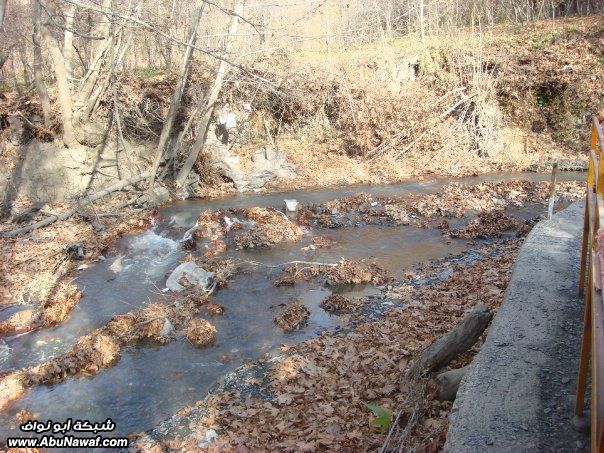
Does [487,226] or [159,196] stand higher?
[159,196]

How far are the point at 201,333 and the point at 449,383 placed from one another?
4427 mm

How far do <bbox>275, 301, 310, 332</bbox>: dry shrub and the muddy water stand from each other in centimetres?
15

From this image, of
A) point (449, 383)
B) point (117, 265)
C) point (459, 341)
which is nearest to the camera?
point (449, 383)

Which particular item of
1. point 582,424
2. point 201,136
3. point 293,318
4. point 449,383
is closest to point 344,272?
point 293,318

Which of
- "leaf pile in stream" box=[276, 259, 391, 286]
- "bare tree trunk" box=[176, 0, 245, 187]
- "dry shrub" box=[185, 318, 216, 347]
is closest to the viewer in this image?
"dry shrub" box=[185, 318, 216, 347]

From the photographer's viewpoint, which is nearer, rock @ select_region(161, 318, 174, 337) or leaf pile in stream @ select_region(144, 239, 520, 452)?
leaf pile in stream @ select_region(144, 239, 520, 452)

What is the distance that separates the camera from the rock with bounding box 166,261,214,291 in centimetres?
1010

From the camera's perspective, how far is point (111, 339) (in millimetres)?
8023

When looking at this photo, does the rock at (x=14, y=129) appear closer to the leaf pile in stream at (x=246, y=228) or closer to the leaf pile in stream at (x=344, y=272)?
the leaf pile in stream at (x=246, y=228)

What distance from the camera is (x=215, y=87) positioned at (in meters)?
17.4

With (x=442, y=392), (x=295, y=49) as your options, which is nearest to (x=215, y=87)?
(x=295, y=49)

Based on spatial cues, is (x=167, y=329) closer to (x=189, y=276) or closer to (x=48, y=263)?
(x=189, y=276)

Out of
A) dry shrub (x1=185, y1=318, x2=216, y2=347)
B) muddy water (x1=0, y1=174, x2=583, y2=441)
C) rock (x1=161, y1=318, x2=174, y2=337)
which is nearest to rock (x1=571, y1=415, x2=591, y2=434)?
muddy water (x1=0, y1=174, x2=583, y2=441)

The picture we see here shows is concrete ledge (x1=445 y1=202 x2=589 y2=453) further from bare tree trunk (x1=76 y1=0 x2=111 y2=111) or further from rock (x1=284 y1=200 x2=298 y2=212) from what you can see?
bare tree trunk (x1=76 y1=0 x2=111 y2=111)
